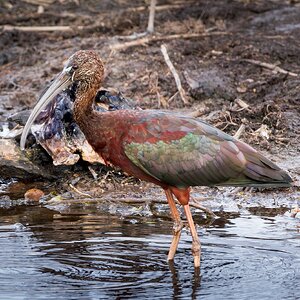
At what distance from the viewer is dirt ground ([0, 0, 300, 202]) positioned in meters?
11.3

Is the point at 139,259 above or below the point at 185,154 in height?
below

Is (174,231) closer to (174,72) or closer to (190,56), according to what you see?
(174,72)

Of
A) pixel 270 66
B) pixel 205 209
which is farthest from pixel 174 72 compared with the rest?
pixel 205 209

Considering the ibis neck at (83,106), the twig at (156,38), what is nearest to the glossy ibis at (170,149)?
the ibis neck at (83,106)

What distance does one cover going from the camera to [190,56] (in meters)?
14.1

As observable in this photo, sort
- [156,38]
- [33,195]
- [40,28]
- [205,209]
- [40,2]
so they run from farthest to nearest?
[40,2] → [40,28] → [156,38] → [33,195] → [205,209]

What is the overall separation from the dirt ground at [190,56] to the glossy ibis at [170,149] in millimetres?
2528

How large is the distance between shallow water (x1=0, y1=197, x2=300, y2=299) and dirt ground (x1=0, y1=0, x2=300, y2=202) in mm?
1825

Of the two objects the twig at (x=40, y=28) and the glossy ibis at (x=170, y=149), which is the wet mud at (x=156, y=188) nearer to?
the twig at (x=40, y=28)

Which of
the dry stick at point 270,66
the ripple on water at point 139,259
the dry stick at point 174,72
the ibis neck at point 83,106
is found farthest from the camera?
the dry stick at point 270,66

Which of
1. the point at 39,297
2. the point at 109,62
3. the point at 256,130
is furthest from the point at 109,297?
the point at 109,62

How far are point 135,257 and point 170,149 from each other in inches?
39.6

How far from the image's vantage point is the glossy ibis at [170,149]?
754cm

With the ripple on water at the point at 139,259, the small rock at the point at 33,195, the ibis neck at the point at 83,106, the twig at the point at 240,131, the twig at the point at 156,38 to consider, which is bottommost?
the small rock at the point at 33,195
